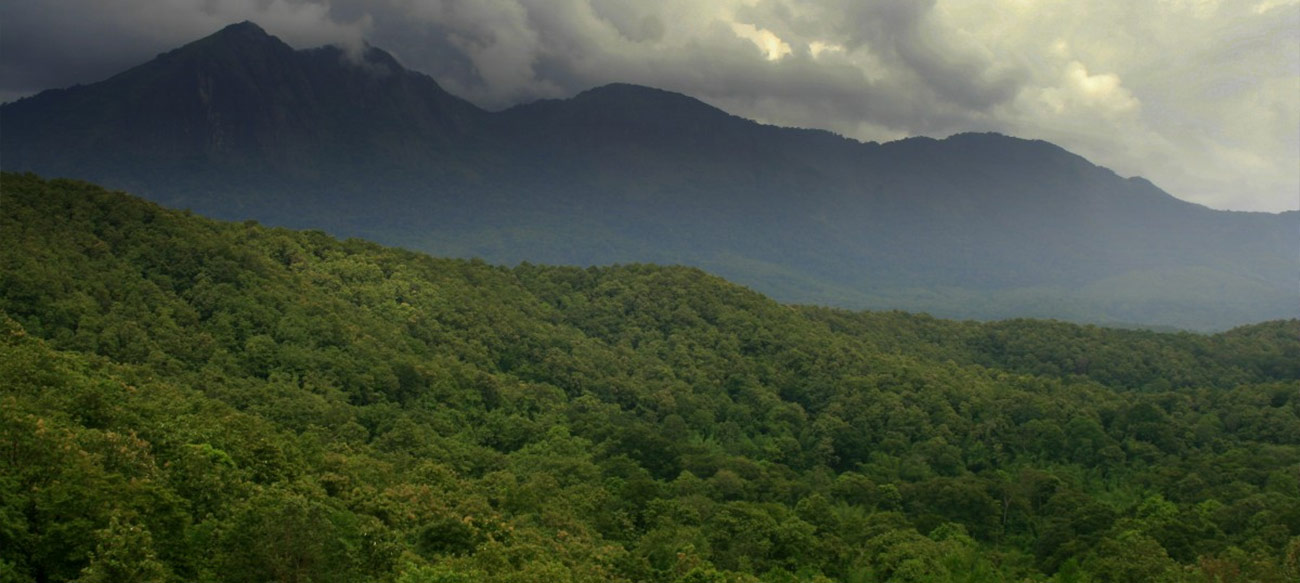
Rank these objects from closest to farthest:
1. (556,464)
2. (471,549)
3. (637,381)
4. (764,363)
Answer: (471,549) → (556,464) → (637,381) → (764,363)

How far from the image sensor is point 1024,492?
1929 inches

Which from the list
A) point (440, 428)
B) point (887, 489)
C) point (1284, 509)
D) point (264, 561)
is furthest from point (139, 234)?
point (1284, 509)

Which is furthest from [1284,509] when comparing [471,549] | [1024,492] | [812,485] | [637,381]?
[637,381]

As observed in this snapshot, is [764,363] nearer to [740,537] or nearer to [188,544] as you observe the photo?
[740,537]

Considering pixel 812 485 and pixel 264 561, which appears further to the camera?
pixel 812 485

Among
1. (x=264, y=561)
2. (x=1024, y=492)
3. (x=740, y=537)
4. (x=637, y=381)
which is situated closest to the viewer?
(x=264, y=561)

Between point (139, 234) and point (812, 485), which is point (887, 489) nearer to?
point (812, 485)

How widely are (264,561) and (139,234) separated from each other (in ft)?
126

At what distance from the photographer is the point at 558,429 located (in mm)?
52094

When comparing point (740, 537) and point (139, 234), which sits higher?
point (139, 234)

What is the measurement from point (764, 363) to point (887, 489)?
68.0 feet

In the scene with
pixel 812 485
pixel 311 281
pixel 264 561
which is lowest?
pixel 812 485

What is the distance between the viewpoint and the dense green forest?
2352cm

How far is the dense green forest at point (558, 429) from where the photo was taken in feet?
77.2
